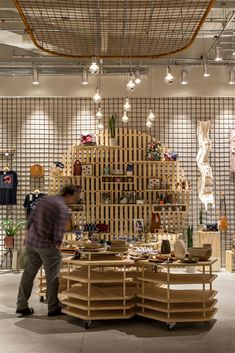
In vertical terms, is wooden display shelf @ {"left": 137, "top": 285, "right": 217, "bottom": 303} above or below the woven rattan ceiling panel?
below

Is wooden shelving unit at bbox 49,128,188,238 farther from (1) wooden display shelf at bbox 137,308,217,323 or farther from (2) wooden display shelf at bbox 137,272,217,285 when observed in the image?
(1) wooden display shelf at bbox 137,308,217,323

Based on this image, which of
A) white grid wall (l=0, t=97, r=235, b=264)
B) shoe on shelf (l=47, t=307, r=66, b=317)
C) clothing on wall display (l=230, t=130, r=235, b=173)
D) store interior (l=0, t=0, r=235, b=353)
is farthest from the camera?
white grid wall (l=0, t=97, r=235, b=264)

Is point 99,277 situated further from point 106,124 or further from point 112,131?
point 106,124

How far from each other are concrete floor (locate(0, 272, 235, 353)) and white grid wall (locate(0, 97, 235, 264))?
17.1ft

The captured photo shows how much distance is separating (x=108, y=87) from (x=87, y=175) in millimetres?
2048

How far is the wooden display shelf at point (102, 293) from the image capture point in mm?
6281

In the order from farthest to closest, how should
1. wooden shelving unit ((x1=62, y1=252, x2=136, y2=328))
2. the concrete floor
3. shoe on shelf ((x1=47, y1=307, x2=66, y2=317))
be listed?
shoe on shelf ((x1=47, y1=307, x2=66, y2=317))
wooden shelving unit ((x1=62, y1=252, x2=136, y2=328))
the concrete floor

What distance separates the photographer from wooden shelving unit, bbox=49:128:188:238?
1159cm

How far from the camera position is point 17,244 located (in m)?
11.8

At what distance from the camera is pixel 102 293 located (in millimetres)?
6457

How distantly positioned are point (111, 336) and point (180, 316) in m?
0.90

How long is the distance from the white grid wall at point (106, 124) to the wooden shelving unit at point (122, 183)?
385mm

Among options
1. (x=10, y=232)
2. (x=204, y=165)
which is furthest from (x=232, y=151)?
(x=10, y=232)

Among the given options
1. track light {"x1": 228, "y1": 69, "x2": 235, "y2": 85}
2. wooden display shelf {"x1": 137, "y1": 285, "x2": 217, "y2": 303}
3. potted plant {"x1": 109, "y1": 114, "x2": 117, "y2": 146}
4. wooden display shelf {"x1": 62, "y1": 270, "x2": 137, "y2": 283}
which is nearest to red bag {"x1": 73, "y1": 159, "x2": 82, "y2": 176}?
potted plant {"x1": 109, "y1": 114, "x2": 117, "y2": 146}
